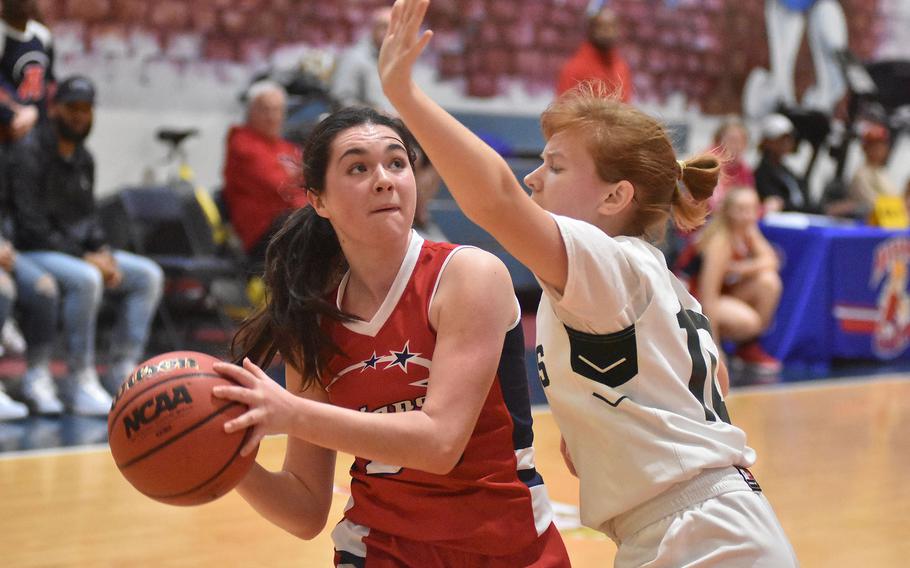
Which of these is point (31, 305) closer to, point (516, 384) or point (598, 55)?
point (516, 384)

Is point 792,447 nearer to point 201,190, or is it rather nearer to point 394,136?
point 394,136

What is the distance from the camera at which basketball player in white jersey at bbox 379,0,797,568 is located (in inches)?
79.0

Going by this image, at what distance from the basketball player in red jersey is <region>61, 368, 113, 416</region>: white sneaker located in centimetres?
368

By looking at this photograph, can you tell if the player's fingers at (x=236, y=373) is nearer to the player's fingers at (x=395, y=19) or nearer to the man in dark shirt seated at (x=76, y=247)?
the player's fingers at (x=395, y=19)

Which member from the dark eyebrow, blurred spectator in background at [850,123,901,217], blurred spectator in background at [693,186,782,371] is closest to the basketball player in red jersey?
the dark eyebrow

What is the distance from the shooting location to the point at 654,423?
204 centimetres

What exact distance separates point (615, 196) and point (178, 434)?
87 cm

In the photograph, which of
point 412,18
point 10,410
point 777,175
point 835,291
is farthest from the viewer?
point 777,175

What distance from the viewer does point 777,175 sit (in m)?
9.34

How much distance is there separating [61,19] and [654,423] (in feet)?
22.0

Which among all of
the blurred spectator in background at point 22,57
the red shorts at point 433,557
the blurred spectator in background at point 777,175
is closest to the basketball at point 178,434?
the red shorts at point 433,557

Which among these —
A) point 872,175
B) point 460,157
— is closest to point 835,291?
point 872,175

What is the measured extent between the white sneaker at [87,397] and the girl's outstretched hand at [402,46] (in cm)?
441

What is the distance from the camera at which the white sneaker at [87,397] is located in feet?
18.7
